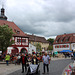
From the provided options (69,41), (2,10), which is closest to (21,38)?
(2,10)

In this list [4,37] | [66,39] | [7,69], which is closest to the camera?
[7,69]

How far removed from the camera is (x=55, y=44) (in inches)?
2667

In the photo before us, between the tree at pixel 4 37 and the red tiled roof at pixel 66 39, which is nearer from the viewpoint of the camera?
the tree at pixel 4 37

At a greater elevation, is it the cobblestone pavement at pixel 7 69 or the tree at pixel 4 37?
the tree at pixel 4 37

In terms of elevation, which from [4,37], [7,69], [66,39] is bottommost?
[7,69]

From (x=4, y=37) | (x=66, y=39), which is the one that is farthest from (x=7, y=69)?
(x=66, y=39)

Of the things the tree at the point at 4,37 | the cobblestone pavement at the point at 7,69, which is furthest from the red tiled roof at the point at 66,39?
the cobblestone pavement at the point at 7,69

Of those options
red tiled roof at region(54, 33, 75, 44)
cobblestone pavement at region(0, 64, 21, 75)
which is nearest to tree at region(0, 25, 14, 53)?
cobblestone pavement at region(0, 64, 21, 75)

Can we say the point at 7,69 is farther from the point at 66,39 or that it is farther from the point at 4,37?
the point at 66,39

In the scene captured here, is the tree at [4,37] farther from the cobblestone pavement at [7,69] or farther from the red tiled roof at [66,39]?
the red tiled roof at [66,39]

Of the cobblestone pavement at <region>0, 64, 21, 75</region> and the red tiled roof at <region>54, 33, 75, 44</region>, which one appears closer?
the cobblestone pavement at <region>0, 64, 21, 75</region>

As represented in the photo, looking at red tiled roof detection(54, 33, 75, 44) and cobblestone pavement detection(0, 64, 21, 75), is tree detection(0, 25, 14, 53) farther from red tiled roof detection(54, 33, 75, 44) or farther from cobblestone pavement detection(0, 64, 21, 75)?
red tiled roof detection(54, 33, 75, 44)

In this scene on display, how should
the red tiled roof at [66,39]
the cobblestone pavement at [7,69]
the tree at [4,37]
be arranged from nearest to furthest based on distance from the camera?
the cobblestone pavement at [7,69] → the tree at [4,37] → the red tiled roof at [66,39]

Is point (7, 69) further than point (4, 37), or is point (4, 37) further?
point (4, 37)
